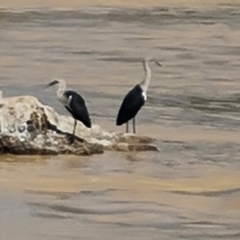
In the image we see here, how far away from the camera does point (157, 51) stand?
1561 mm

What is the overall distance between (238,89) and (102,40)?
0.30 meters

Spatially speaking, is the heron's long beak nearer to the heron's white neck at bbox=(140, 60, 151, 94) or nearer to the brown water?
the brown water

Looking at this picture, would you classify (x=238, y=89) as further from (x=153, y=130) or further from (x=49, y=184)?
(x=49, y=184)

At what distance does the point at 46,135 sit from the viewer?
1.34 metres

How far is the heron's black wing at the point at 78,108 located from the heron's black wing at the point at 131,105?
0.06 m

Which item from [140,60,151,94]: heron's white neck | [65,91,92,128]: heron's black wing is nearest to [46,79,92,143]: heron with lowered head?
[65,91,92,128]: heron's black wing

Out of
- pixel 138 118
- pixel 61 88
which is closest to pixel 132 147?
pixel 138 118

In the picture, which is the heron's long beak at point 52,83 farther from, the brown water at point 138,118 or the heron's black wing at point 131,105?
the heron's black wing at point 131,105

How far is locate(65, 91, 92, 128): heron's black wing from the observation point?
139cm

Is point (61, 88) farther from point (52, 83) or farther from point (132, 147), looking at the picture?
point (132, 147)

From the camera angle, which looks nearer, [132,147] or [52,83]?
[132,147]

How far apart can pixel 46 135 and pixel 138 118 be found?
176 millimetres

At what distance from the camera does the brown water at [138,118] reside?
1.17 m

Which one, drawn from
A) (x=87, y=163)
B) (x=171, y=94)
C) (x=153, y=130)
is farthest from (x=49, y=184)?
(x=171, y=94)
